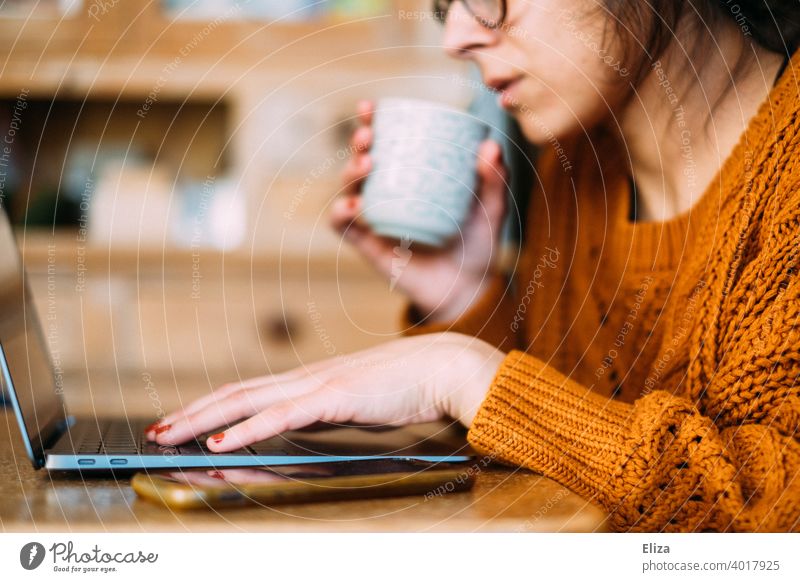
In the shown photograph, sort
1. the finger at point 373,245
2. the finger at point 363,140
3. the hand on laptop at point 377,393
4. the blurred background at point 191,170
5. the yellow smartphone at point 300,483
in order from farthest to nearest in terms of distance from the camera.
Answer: the blurred background at point 191,170 → the finger at point 373,245 → the finger at point 363,140 → the hand on laptop at point 377,393 → the yellow smartphone at point 300,483

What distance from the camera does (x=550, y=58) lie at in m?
0.57

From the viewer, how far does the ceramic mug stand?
1.56 feet

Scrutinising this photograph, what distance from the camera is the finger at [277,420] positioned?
14.2 inches

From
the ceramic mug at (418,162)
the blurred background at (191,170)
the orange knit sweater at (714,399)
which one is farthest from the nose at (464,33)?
the blurred background at (191,170)

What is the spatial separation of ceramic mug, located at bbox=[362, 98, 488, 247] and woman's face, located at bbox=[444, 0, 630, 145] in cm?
10

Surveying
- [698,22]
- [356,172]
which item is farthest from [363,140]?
[698,22]

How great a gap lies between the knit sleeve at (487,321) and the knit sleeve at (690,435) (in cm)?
21

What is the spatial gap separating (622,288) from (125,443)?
0.39 metres

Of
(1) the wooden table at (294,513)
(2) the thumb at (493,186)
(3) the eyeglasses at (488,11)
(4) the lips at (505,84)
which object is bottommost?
(1) the wooden table at (294,513)

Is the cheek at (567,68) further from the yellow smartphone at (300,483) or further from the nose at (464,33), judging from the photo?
the yellow smartphone at (300,483)

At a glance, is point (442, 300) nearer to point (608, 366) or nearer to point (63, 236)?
point (608, 366)

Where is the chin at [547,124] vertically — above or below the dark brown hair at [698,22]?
below

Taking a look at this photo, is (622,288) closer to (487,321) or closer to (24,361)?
(487,321)

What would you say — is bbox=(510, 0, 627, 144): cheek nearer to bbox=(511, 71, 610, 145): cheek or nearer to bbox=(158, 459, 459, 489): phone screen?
bbox=(511, 71, 610, 145): cheek
